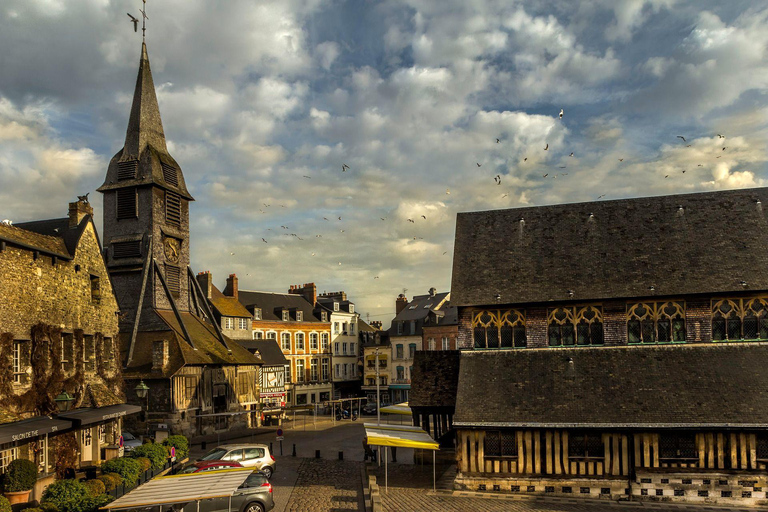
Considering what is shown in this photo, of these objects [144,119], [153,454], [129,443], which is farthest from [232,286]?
[153,454]

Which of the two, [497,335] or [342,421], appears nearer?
[497,335]

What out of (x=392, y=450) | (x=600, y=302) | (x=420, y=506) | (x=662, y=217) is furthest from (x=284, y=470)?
(x=662, y=217)

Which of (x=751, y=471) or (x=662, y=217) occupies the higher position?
(x=662, y=217)

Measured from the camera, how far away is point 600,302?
23344 mm

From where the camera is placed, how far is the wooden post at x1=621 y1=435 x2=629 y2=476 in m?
19.8

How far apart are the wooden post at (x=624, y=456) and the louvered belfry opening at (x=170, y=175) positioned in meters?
33.0

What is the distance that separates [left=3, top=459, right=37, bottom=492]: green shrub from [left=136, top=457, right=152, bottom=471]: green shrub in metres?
4.49

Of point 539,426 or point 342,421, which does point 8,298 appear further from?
point 342,421

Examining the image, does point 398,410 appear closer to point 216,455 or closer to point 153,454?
point 216,455

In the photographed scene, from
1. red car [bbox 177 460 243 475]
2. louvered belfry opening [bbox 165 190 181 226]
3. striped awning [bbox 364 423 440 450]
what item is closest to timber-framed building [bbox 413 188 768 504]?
striped awning [bbox 364 423 440 450]

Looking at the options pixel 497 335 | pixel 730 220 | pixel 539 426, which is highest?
pixel 730 220

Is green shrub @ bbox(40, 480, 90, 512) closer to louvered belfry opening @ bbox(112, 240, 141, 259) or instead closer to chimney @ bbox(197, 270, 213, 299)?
louvered belfry opening @ bbox(112, 240, 141, 259)

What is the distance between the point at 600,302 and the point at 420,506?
34.8ft

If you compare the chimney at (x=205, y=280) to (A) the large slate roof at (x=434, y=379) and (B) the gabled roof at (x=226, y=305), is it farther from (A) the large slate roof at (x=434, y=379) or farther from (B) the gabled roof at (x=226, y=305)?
(A) the large slate roof at (x=434, y=379)
